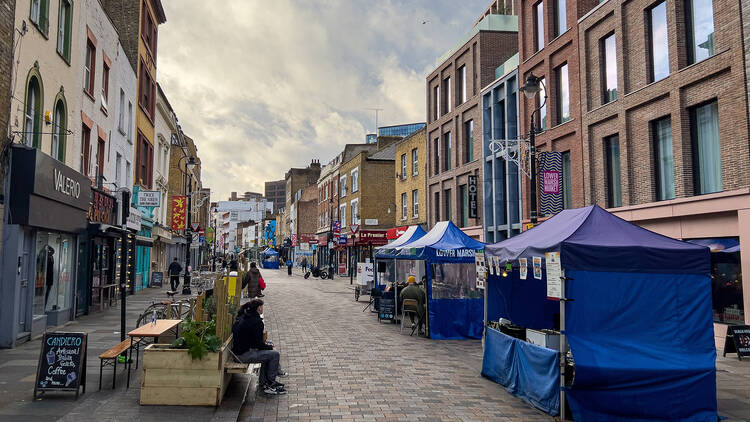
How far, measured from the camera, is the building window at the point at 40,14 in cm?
1264

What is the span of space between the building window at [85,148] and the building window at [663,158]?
17253 millimetres

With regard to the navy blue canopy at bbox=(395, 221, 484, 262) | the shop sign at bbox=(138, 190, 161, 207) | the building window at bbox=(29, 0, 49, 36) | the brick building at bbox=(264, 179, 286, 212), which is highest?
the brick building at bbox=(264, 179, 286, 212)

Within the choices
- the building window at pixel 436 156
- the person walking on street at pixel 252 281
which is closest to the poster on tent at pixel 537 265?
the person walking on street at pixel 252 281

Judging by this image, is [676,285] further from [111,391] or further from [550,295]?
[111,391]

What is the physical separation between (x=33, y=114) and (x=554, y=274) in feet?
39.5

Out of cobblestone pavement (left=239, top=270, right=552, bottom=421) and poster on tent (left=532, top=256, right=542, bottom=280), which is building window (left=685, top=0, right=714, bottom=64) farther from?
poster on tent (left=532, top=256, right=542, bottom=280)

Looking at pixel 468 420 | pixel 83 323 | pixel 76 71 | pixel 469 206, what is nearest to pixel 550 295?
pixel 468 420

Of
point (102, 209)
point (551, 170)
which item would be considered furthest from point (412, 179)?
point (102, 209)

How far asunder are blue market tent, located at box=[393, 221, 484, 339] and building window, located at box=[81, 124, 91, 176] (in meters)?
10.6

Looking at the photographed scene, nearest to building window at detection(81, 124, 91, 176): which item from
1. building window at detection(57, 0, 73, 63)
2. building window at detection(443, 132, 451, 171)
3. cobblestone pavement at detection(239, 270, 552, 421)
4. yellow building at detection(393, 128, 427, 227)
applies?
building window at detection(57, 0, 73, 63)

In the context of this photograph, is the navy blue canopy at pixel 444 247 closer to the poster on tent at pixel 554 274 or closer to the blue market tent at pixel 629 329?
the blue market tent at pixel 629 329

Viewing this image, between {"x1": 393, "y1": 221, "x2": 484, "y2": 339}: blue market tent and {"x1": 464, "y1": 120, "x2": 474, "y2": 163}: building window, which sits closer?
{"x1": 393, "y1": 221, "x2": 484, "y2": 339}: blue market tent

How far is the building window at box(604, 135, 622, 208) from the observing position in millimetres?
18297

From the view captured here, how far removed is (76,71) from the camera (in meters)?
A: 15.7
